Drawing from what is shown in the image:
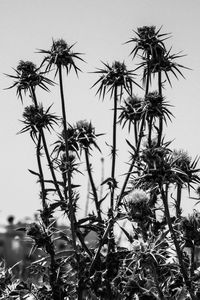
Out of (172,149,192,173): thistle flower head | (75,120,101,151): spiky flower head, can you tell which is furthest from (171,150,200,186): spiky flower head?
(75,120,101,151): spiky flower head

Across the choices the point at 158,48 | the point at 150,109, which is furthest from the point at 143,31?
the point at 150,109

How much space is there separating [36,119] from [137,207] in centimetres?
302

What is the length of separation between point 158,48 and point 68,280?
4684 millimetres

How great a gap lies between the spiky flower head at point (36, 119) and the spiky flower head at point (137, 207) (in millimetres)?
2639

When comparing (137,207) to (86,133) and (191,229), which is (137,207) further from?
(86,133)

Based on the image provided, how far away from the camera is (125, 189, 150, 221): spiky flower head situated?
8688mm

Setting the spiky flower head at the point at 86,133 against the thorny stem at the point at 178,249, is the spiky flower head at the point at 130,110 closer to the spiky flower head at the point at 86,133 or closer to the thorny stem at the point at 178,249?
the spiky flower head at the point at 86,133

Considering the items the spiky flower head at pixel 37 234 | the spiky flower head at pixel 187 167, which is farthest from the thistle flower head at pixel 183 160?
the spiky flower head at pixel 37 234

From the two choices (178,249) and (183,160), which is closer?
(178,249)

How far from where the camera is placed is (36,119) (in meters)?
10.6

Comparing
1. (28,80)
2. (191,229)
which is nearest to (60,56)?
(28,80)

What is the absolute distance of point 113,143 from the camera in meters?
10.5

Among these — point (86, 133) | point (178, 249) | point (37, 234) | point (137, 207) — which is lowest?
point (178, 249)

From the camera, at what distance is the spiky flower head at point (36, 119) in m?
→ 10.6
